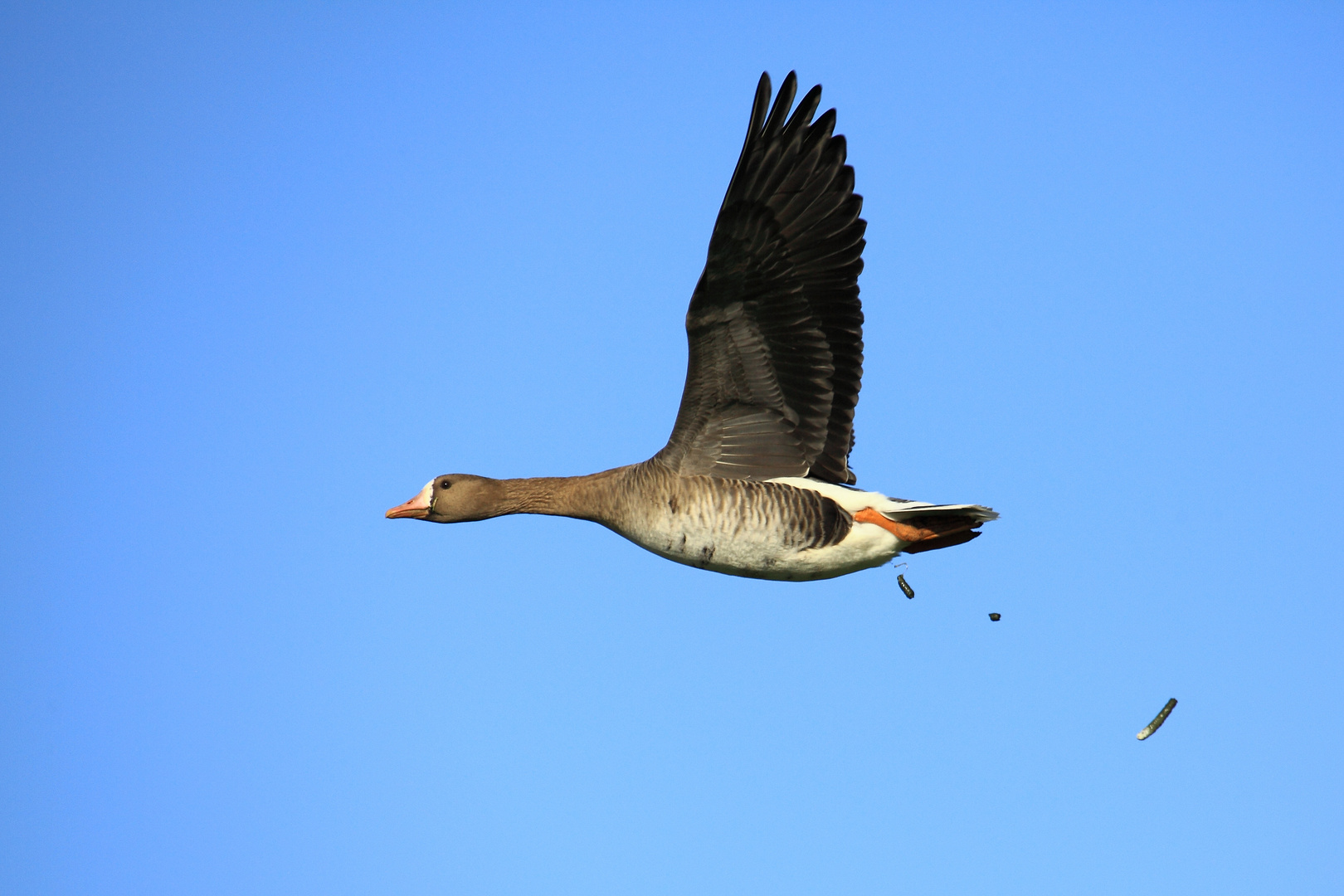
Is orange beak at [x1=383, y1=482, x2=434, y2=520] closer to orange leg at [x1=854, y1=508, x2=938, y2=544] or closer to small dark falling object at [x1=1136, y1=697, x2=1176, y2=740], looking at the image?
orange leg at [x1=854, y1=508, x2=938, y2=544]

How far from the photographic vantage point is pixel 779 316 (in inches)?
408

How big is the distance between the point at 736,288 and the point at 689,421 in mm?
1418

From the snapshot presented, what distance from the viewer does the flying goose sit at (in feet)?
32.8

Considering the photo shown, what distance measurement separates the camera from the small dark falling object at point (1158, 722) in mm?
10227

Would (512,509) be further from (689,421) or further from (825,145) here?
(825,145)

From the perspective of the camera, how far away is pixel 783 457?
11.0 meters

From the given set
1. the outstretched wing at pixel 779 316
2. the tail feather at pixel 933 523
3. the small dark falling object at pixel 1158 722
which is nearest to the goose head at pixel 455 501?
the outstretched wing at pixel 779 316

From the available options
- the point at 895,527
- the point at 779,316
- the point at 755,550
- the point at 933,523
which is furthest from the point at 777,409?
the point at 933,523

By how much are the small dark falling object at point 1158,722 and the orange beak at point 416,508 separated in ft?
22.8

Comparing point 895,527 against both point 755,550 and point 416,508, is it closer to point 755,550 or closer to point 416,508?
point 755,550

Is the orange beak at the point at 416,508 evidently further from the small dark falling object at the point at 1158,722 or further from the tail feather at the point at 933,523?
the small dark falling object at the point at 1158,722

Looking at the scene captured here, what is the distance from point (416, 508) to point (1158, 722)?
7.23 m

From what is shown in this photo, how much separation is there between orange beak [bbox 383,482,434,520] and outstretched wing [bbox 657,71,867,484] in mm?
2635

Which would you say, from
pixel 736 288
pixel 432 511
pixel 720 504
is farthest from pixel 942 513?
pixel 432 511
